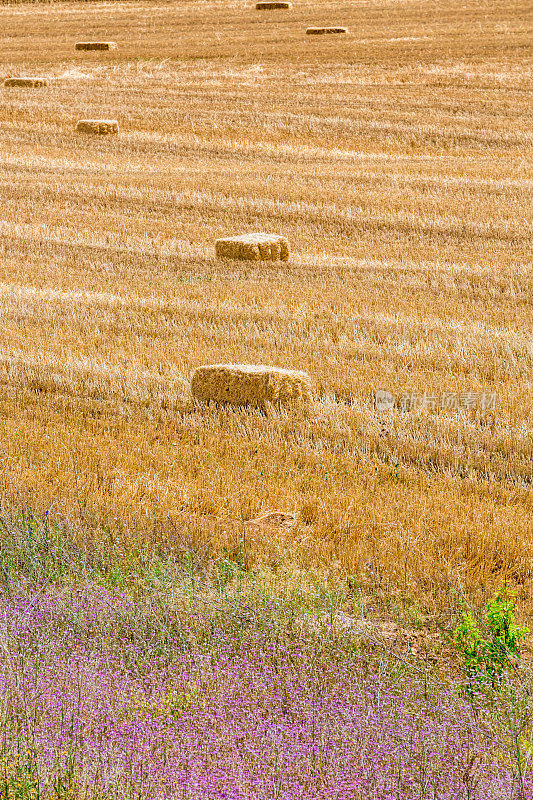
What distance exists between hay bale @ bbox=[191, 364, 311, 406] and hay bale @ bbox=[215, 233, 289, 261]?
6253 millimetres

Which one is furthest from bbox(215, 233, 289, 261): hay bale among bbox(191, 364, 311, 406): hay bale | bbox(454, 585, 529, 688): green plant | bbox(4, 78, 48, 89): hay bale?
bbox(4, 78, 48, 89): hay bale

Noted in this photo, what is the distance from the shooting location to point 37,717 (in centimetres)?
377

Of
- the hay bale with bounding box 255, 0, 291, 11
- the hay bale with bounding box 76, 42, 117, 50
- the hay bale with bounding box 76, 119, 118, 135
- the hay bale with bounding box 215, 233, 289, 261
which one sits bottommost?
the hay bale with bounding box 215, 233, 289, 261

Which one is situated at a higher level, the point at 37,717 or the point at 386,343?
the point at 37,717

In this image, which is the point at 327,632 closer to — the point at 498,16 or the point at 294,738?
the point at 294,738

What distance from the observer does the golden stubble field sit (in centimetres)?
607

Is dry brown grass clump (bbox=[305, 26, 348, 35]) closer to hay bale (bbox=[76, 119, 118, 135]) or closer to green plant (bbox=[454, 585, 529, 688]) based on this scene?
hay bale (bbox=[76, 119, 118, 135])

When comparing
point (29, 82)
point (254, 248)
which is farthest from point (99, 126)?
point (254, 248)

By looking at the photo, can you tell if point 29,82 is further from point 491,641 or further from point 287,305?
point 491,641

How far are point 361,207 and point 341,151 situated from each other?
6.52 meters

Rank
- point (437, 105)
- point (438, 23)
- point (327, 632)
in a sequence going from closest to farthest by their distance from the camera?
point (327, 632)
point (437, 105)
point (438, 23)

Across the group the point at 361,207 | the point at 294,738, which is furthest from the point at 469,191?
the point at 294,738

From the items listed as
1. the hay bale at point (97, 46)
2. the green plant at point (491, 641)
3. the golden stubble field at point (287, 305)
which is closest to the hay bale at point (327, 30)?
the golden stubble field at point (287, 305)

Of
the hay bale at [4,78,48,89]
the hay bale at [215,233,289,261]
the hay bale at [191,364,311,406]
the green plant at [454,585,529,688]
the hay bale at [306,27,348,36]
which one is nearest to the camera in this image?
the green plant at [454,585,529,688]
